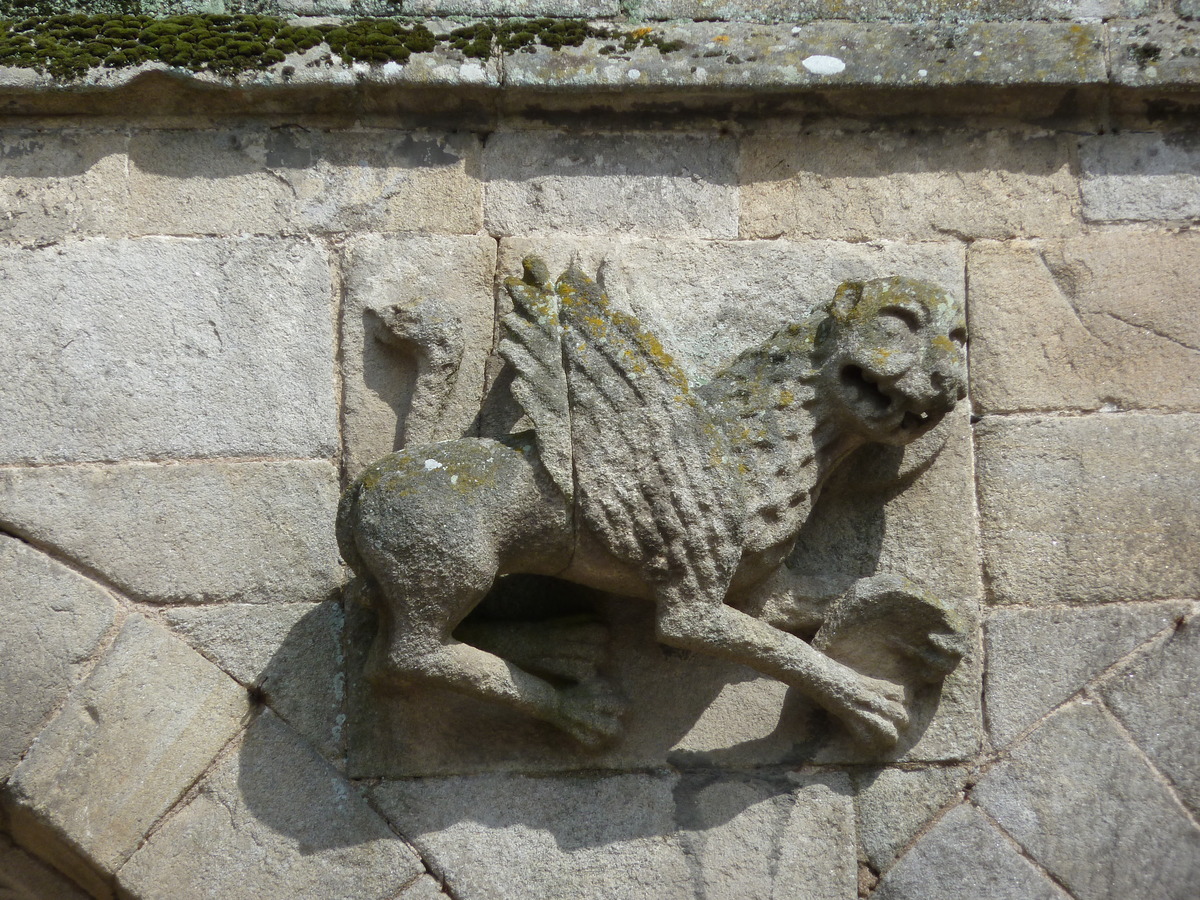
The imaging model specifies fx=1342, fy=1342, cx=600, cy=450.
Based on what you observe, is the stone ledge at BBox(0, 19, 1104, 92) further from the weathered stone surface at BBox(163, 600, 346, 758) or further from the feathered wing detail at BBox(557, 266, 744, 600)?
Answer: the weathered stone surface at BBox(163, 600, 346, 758)

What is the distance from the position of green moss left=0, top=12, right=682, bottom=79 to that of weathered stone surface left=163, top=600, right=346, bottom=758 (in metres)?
1.38

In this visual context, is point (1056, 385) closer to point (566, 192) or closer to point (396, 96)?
point (566, 192)

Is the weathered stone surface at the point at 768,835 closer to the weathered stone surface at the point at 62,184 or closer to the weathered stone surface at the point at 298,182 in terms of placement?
the weathered stone surface at the point at 298,182

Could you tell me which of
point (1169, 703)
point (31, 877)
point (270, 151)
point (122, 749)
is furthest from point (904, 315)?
point (31, 877)

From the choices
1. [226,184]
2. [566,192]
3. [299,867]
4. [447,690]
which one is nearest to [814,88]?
[566,192]

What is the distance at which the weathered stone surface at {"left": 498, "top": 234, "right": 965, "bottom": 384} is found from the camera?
341 cm

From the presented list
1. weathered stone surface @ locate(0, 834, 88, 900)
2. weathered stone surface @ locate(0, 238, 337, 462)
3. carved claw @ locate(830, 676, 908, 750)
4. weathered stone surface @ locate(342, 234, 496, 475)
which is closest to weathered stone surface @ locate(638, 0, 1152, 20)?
weathered stone surface @ locate(342, 234, 496, 475)

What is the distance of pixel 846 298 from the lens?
3.17m

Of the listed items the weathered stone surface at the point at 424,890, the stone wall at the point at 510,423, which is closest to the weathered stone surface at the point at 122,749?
the stone wall at the point at 510,423

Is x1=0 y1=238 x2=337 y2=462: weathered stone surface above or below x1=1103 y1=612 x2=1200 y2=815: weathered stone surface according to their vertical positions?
above

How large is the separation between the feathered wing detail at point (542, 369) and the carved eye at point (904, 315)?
0.76 m

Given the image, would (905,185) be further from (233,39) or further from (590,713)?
(233,39)

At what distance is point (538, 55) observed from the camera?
3.50 m

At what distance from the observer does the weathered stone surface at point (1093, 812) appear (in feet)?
10.3
